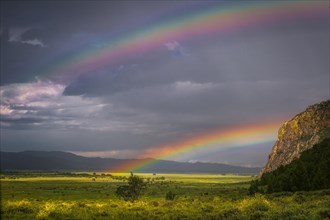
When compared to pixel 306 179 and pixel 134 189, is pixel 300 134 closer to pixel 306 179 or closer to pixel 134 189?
pixel 134 189

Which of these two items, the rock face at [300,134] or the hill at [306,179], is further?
the rock face at [300,134]

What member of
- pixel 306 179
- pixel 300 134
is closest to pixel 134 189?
pixel 306 179

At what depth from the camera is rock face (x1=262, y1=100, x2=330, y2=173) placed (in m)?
154

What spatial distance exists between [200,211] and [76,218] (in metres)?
15.1

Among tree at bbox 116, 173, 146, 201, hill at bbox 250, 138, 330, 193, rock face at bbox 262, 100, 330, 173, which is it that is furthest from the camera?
rock face at bbox 262, 100, 330, 173

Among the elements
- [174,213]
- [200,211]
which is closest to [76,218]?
[174,213]

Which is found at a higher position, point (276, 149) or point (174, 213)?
point (276, 149)

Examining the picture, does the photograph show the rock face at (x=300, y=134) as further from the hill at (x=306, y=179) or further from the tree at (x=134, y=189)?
the tree at (x=134, y=189)

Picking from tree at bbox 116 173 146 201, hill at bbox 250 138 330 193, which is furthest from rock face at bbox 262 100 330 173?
tree at bbox 116 173 146 201

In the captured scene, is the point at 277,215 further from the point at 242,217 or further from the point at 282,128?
the point at 282,128

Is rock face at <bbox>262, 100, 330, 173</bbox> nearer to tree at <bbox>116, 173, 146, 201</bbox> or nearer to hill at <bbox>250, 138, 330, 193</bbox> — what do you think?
hill at <bbox>250, 138, 330, 193</bbox>

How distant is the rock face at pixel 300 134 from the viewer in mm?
154250

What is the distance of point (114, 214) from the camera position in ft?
162

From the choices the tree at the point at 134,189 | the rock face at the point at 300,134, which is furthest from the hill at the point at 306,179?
the rock face at the point at 300,134
